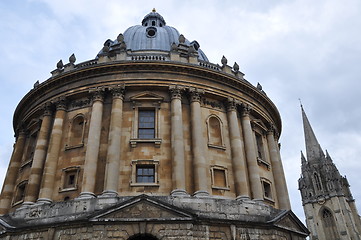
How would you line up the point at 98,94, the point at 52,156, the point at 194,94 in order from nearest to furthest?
the point at 52,156
the point at 98,94
the point at 194,94

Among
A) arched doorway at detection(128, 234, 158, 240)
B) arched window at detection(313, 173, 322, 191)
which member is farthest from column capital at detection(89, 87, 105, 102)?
arched window at detection(313, 173, 322, 191)

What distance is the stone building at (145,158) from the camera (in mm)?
19281

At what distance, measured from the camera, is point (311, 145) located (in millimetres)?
96938

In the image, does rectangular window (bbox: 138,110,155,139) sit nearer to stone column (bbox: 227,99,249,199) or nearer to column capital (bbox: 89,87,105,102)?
column capital (bbox: 89,87,105,102)

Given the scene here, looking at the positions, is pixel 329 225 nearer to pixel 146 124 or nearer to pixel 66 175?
pixel 146 124

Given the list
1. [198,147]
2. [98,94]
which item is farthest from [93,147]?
[198,147]

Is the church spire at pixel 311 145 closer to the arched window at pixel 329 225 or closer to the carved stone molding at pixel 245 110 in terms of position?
the arched window at pixel 329 225

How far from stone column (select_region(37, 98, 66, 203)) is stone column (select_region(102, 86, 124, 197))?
4.24 meters

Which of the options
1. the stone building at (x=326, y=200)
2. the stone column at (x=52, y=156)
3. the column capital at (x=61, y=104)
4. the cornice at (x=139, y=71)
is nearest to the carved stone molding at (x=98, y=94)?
the cornice at (x=139, y=71)

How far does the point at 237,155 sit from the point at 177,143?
4723 mm

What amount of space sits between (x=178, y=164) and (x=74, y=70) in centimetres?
1112

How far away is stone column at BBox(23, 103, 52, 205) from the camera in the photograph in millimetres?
22511

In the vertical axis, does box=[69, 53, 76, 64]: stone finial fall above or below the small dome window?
below

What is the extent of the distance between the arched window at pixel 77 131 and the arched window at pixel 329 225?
74289 mm
